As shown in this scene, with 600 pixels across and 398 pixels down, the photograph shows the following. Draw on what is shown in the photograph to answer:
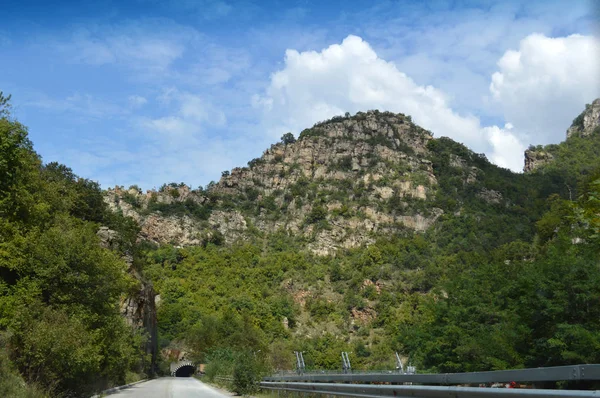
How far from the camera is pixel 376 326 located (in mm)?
102000

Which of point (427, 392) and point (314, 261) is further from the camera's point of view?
point (314, 261)

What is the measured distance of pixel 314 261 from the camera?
130 m

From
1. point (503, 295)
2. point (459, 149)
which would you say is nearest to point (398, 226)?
point (459, 149)

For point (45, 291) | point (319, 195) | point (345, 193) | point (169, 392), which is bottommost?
point (169, 392)

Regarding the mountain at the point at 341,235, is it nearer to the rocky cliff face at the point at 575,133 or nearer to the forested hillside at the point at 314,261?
the forested hillside at the point at 314,261

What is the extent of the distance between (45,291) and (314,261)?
355 feet

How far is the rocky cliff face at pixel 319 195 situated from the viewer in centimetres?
13888

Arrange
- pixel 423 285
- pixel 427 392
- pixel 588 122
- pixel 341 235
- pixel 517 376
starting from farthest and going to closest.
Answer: pixel 588 122
pixel 341 235
pixel 423 285
pixel 427 392
pixel 517 376

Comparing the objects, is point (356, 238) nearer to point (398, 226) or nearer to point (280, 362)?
point (398, 226)

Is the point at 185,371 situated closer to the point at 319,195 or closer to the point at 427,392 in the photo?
the point at 319,195

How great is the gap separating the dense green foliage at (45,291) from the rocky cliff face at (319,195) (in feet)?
358

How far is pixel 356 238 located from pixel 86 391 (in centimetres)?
11580

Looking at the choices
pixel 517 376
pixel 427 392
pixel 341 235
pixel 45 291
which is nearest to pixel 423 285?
pixel 341 235

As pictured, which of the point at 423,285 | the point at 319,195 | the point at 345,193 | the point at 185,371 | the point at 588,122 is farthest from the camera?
the point at 588,122
